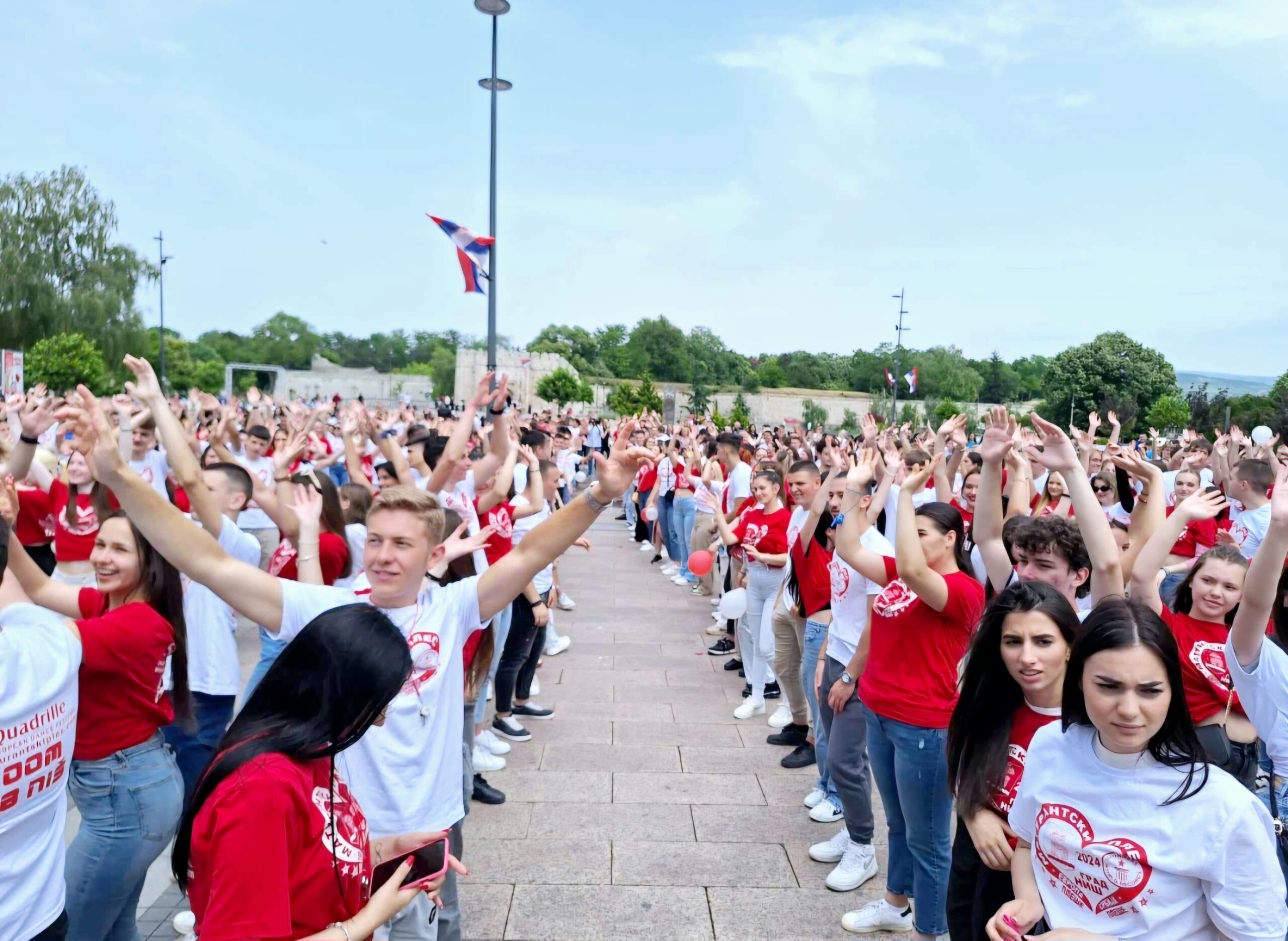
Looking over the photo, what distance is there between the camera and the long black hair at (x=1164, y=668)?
1.96 meters

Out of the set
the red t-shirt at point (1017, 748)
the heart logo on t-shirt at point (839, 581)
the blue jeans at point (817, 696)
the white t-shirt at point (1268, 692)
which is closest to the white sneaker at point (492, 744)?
the blue jeans at point (817, 696)

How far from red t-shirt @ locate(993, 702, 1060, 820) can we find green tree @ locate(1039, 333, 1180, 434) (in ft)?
168

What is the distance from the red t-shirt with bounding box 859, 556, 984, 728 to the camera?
349 centimetres

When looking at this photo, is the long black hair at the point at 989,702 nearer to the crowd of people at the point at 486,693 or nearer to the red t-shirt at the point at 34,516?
the crowd of people at the point at 486,693

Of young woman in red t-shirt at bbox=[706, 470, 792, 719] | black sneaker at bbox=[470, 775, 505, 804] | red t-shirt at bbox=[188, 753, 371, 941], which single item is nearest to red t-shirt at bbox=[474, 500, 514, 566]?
black sneaker at bbox=[470, 775, 505, 804]

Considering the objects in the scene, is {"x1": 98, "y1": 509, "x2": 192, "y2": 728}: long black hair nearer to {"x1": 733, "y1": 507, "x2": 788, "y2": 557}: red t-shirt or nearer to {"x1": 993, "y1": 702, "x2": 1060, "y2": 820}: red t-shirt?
{"x1": 993, "y1": 702, "x2": 1060, "y2": 820}: red t-shirt

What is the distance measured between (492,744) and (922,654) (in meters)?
3.33

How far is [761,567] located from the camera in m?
6.52

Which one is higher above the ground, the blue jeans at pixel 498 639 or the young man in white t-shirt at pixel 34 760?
the young man in white t-shirt at pixel 34 760

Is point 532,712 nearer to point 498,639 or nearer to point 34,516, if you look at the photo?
point 498,639

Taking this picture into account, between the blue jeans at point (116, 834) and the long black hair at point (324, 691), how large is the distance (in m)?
1.15

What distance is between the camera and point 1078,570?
368 cm

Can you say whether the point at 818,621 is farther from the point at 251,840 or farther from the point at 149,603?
the point at 251,840

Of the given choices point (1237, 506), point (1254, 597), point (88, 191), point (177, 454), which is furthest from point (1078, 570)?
point (88, 191)
